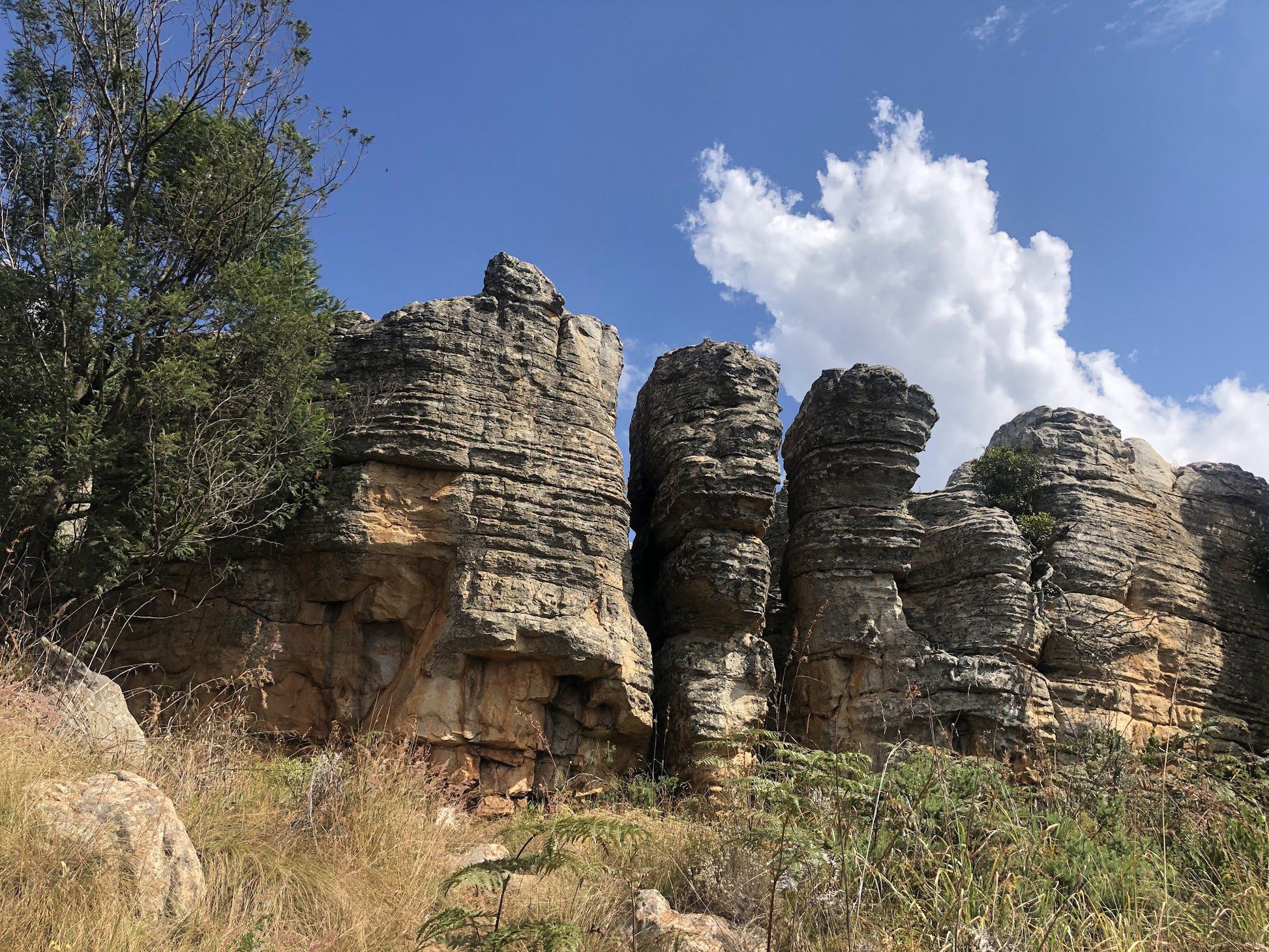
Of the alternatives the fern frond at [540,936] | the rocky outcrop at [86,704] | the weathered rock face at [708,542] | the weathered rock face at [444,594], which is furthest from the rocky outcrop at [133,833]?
the weathered rock face at [708,542]

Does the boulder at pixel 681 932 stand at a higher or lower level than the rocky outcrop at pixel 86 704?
lower

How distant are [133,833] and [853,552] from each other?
468 inches

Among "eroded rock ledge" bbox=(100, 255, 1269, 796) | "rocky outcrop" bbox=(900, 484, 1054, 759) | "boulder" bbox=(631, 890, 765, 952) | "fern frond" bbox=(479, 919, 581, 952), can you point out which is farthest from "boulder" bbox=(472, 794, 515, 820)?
"fern frond" bbox=(479, 919, 581, 952)

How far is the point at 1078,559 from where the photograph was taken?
1686 centimetres

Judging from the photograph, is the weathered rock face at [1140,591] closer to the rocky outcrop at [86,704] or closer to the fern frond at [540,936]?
the fern frond at [540,936]

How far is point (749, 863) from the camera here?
6645mm

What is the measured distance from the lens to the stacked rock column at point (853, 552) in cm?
1434

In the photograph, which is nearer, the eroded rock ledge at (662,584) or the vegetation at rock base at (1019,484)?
the eroded rock ledge at (662,584)

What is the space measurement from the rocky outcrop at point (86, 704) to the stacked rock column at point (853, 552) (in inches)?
357

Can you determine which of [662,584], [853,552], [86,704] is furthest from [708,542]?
[86,704]

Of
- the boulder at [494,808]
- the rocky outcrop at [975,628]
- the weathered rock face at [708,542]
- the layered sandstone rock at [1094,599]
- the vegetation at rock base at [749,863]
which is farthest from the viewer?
the layered sandstone rock at [1094,599]

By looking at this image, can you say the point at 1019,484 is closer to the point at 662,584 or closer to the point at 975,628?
the point at 975,628

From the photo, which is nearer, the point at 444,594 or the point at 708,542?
the point at 444,594

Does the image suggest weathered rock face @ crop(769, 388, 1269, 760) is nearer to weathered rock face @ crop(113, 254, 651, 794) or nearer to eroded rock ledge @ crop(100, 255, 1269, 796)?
eroded rock ledge @ crop(100, 255, 1269, 796)
